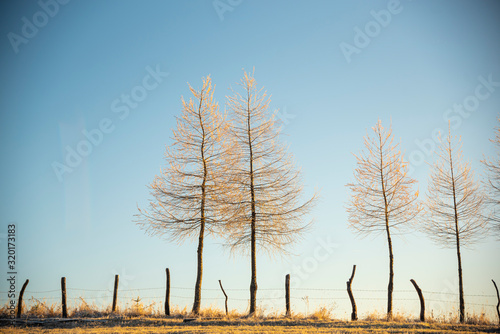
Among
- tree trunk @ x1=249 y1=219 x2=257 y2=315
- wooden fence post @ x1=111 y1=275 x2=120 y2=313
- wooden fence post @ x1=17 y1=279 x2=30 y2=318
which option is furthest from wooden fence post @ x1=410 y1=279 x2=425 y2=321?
wooden fence post @ x1=17 y1=279 x2=30 y2=318

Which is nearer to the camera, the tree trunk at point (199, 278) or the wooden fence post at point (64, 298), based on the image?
the wooden fence post at point (64, 298)

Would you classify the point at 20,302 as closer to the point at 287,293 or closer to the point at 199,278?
the point at 199,278

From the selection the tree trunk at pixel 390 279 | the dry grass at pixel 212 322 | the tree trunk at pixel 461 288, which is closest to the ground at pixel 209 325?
the dry grass at pixel 212 322

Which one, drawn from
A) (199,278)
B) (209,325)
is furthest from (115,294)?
(209,325)

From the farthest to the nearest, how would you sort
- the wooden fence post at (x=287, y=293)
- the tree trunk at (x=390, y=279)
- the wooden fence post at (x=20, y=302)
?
the tree trunk at (x=390, y=279), the wooden fence post at (x=20, y=302), the wooden fence post at (x=287, y=293)

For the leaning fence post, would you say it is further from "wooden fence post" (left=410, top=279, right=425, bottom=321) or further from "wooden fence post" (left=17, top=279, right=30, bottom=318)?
"wooden fence post" (left=17, top=279, right=30, bottom=318)

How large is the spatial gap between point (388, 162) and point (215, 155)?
928cm

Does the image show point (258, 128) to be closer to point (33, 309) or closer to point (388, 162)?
point (388, 162)

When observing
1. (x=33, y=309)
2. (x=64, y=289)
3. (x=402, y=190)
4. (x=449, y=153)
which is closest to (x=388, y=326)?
(x=402, y=190)

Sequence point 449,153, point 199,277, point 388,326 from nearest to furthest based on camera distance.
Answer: point 388,326 < point 199,277 < point 449,153

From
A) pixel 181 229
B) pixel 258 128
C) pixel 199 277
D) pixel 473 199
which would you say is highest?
pixel 258 128

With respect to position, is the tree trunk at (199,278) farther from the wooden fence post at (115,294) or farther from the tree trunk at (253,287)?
the wooden fence post at (115,294)

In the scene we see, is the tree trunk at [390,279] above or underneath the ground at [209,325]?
above

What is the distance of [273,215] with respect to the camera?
61.4 ft
